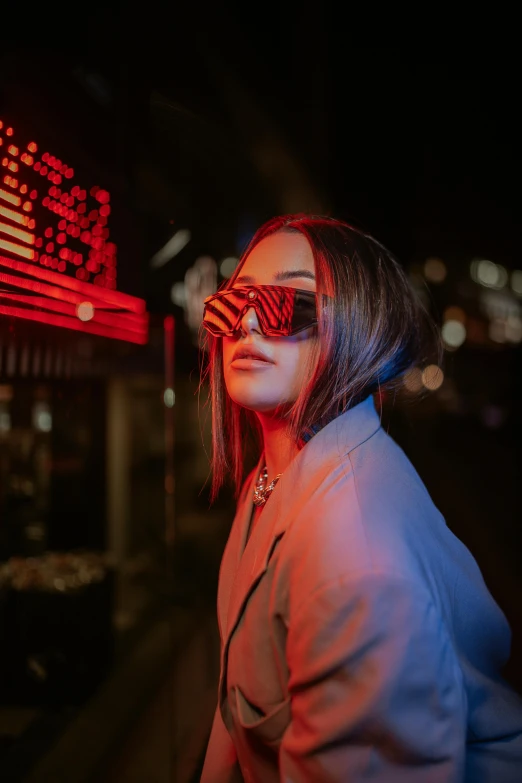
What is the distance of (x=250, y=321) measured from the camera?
51.2 inches

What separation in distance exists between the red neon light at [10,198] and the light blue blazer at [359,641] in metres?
0.95

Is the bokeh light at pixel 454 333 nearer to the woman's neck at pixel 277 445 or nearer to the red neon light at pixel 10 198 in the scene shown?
the woman's neck at pixel 277 445

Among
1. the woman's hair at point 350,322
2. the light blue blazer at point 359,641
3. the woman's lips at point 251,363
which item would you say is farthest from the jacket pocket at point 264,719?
the woman's lips at point 251,363

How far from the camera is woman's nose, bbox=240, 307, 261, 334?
130 cm

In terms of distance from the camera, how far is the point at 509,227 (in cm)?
361

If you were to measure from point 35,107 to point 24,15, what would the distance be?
0.61 metres

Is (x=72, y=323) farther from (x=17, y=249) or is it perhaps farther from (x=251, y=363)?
(x=251, y=363)

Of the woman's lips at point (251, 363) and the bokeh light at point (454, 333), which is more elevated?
the bokeh light at point (454, 333)

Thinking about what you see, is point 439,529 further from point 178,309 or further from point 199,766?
point 178,309

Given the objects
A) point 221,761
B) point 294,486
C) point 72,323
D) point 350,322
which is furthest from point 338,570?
point 72,323

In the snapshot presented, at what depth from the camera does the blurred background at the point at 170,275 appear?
1.94 metres

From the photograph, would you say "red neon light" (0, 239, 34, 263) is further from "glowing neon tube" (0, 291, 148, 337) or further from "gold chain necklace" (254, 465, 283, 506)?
"gold chain necklace" (254, 465, 283, 506)

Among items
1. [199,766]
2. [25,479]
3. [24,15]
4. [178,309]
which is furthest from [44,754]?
[24,15]

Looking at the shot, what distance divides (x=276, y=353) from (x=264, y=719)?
77 cm
